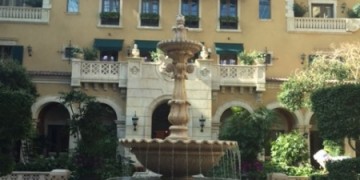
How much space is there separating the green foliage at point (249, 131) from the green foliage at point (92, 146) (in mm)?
5654

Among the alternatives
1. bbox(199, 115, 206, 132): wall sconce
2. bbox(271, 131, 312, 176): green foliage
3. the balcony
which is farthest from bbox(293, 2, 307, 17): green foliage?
bbox(199, 115, 206, 132): wall sconce

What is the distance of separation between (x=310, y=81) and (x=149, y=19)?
37.5 ft

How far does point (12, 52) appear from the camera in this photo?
105 ft

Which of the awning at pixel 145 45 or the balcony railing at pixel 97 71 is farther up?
the awning at pixel 145 45

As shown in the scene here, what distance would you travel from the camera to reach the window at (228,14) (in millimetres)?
33438

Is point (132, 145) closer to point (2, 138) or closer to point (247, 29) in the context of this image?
point (2, 138)

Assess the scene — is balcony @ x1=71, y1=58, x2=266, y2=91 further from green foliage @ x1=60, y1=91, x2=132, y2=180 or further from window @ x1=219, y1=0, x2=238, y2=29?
window @ x1=219, y1=0, x2=238, y2=29

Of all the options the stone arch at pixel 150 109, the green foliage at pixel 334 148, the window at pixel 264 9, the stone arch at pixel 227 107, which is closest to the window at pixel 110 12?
the stone arch at pixel 150 109

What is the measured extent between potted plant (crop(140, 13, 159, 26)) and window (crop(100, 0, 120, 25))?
5.29 ft

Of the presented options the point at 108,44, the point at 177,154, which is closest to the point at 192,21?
the point at 108,44

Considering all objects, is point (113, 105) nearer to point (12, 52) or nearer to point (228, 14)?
point (12, 52)

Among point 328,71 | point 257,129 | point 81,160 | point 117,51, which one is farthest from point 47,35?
point 328,71

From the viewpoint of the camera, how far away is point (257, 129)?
26.1 m

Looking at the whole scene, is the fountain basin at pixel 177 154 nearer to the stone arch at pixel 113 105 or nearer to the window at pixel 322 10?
the stone arch at pixel 113 105
